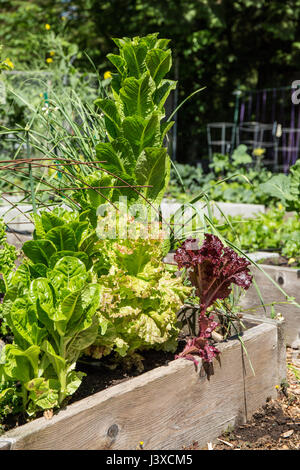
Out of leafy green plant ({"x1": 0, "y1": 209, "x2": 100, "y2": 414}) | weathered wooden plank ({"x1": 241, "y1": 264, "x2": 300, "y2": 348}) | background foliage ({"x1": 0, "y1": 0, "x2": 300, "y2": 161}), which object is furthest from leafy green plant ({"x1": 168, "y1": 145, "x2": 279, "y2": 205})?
leafy green plant ({"x1": 0, "y1": 209, "x2": 100, "y2": 414})

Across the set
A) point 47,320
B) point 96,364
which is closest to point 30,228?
point 96,364

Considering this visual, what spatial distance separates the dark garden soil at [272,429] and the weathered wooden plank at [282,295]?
591 millimetres

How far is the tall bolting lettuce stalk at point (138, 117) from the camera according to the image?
1.90m

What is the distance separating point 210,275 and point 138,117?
675mm

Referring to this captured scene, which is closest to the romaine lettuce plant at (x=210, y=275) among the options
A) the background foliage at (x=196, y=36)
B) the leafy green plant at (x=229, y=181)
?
the leafy green plant at (x=229, y=181)

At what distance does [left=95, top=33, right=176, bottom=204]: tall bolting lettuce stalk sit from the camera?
1.90 metres

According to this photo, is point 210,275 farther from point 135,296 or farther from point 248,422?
point 248,422

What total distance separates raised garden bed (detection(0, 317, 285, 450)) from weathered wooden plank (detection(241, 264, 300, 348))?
24.8 inches

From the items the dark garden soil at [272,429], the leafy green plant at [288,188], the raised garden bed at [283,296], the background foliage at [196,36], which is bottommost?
the dark garden soil at [272,429]

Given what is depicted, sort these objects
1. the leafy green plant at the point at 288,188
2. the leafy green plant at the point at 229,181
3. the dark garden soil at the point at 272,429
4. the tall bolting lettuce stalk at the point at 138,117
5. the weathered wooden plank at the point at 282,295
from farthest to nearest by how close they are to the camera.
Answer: the leafy green plant at the point at 229,181 → the leafy green plant at the point at 288,188 → the weathered wooden plank at the point at 282,295 → the tall bolting lettuce stalk at the point at 138,117 → the dark garden soil at the point at 272,429

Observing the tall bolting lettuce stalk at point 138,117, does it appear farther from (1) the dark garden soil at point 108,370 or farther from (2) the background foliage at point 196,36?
(2) the background foliage at point 196,36

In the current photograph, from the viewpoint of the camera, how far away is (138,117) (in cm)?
188
